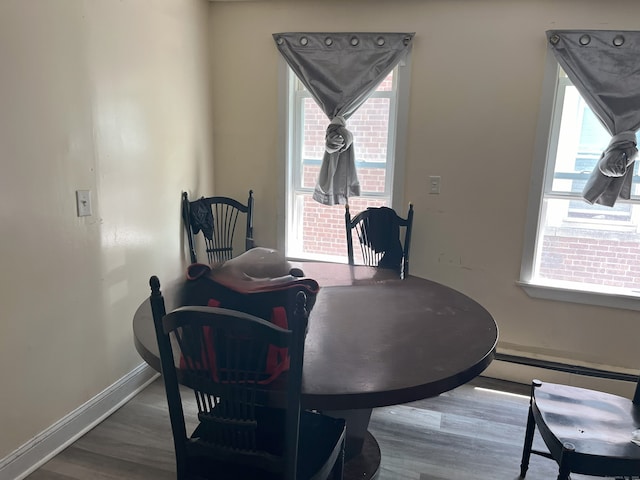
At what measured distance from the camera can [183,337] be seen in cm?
120

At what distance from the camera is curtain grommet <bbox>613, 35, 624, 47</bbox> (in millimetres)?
2514

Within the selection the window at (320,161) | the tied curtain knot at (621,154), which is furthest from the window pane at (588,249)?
the window at (320,161)

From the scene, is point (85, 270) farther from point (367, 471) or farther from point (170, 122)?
point (367, 471)

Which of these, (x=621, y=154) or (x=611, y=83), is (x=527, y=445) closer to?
(x=621, y=154)

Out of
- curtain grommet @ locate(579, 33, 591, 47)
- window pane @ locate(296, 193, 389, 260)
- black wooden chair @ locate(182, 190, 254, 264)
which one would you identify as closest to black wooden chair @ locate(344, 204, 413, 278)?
window pane @ locate(296, 193, 389, 260)

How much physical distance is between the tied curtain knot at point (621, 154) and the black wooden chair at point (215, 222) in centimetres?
220

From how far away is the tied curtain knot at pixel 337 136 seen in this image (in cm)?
297

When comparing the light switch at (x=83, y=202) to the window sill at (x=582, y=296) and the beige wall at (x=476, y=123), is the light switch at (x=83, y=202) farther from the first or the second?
the window sill at (x=582, y=296)

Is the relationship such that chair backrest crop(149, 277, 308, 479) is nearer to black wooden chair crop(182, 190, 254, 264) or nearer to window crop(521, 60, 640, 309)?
black wooden chair crop(182, 190, 254, 264)

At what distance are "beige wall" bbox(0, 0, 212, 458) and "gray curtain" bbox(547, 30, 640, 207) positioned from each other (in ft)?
7.62

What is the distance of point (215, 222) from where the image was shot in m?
3.39

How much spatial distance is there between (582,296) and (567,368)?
0.46 meters

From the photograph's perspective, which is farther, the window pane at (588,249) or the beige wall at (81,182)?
the window pane at (588,249)

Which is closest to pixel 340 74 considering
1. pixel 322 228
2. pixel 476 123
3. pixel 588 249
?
pixel 476 123
